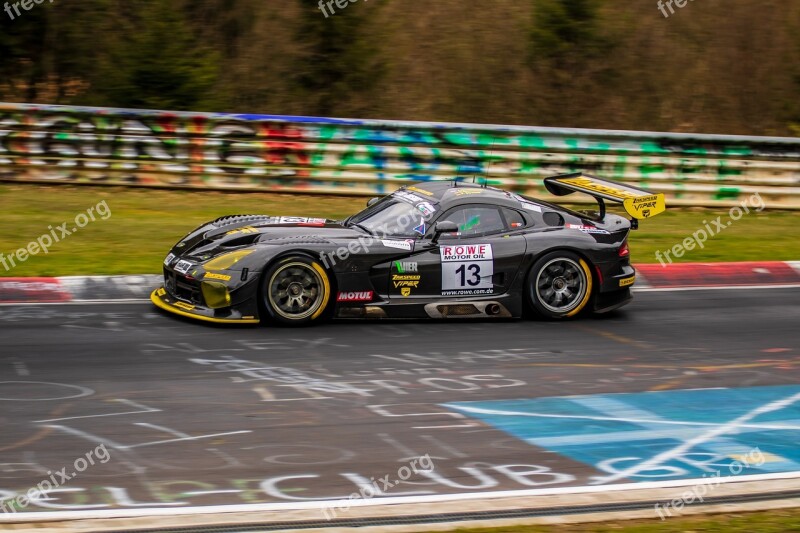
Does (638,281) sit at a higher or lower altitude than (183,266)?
lower

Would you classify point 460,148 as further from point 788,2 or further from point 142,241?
point 788,2

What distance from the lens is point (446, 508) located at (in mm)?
5324

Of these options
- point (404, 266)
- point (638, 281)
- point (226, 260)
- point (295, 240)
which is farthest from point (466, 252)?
point (638, 281)

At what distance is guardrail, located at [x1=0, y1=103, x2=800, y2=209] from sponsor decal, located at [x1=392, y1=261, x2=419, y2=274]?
591 cm

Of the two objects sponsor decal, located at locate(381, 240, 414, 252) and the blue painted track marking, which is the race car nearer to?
sponsor decal, located at locate(381, 240, 414, 252)

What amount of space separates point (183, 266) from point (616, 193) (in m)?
4.43

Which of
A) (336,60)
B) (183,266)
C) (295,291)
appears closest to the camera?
(183,266)

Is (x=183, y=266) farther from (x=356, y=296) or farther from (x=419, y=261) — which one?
(x=419, y=261)

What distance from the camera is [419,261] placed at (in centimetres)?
966

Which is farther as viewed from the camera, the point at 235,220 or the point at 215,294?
the point at 235,220

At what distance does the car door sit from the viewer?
967cm

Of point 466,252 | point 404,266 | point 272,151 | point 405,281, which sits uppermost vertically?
point 272,151

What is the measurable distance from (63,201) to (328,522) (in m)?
10.8

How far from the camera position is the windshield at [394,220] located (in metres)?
9.85
